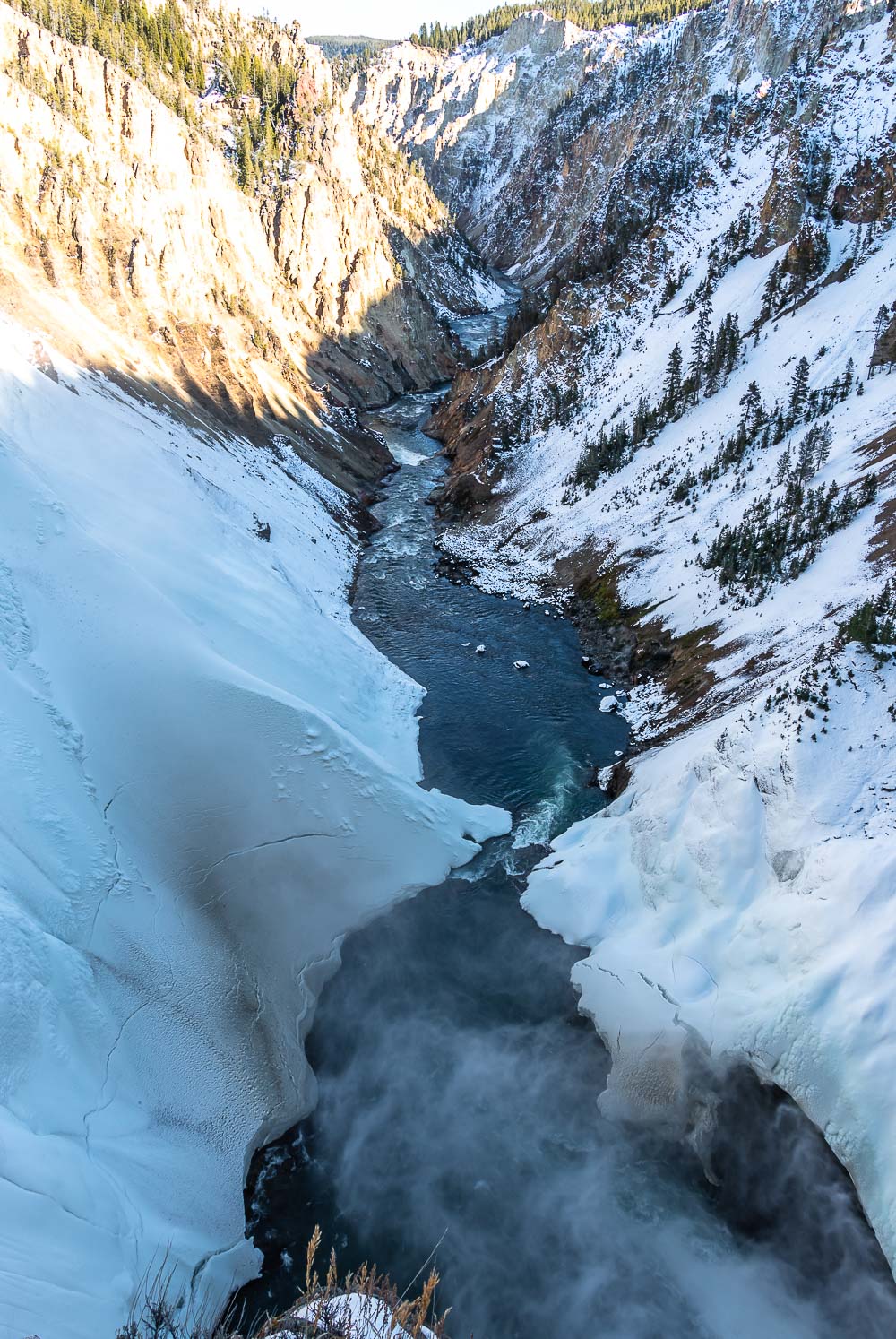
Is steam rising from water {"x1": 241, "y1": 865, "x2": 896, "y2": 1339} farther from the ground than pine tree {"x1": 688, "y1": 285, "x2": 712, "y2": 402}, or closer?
closer

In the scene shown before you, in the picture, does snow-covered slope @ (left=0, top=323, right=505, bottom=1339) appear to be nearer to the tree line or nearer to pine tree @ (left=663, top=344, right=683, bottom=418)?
pine tree @ (left=663, top=344, right=683, bottom=418)

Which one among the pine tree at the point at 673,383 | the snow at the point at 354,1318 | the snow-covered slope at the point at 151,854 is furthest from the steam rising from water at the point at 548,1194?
the pine tree at the point at 673,383

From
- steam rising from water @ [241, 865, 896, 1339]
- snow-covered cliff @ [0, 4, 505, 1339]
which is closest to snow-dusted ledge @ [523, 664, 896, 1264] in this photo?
steam rising from water @ [241, 865, 896, 1339]

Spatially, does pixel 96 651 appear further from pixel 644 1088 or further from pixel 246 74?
pixel 246 74

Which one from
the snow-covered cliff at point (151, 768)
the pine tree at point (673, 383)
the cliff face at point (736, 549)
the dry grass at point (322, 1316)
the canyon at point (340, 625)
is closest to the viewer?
the dry grass at point (322, 1316)

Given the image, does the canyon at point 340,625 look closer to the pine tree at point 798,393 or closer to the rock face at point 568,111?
the pine tree at point 798,393

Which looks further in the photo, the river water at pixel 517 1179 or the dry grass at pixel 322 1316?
the river water at pixel 517 1179

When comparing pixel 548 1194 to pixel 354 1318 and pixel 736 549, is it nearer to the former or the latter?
pixel 354 1318
